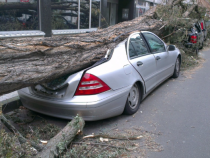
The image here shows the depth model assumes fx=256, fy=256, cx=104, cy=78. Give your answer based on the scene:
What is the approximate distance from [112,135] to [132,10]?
1499 centimetres

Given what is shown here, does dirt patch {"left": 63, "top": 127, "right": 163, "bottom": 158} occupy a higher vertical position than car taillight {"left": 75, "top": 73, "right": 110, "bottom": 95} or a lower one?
lower

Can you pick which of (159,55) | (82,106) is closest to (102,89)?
(82,106)

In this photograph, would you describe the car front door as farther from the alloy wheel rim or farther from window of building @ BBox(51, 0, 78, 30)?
window of building @ BBox(51, 0, 78, 30)

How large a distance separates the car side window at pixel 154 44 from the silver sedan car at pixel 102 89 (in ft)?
1.79

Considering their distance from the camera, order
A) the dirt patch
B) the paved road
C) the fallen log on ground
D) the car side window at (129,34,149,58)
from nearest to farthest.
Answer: the fallen log on ground < the dirt patch < the paved road < the car side window at (129,34,149,58)

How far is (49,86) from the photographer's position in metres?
4.31

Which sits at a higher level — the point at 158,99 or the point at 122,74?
the point at 122,74

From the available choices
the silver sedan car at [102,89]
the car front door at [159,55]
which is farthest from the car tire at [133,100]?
the car front door at [159,55]

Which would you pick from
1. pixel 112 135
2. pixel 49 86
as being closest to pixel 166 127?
pixel 112 135

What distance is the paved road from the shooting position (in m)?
3.78

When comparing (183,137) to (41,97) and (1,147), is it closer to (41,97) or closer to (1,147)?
(41,97)

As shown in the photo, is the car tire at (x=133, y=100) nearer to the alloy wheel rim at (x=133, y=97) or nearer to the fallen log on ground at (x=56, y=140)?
the alloy wheel rim at (x=133, y=97)

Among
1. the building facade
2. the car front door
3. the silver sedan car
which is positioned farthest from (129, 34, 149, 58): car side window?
the building facade

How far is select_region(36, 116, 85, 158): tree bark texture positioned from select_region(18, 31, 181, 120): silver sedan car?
1.02ft
